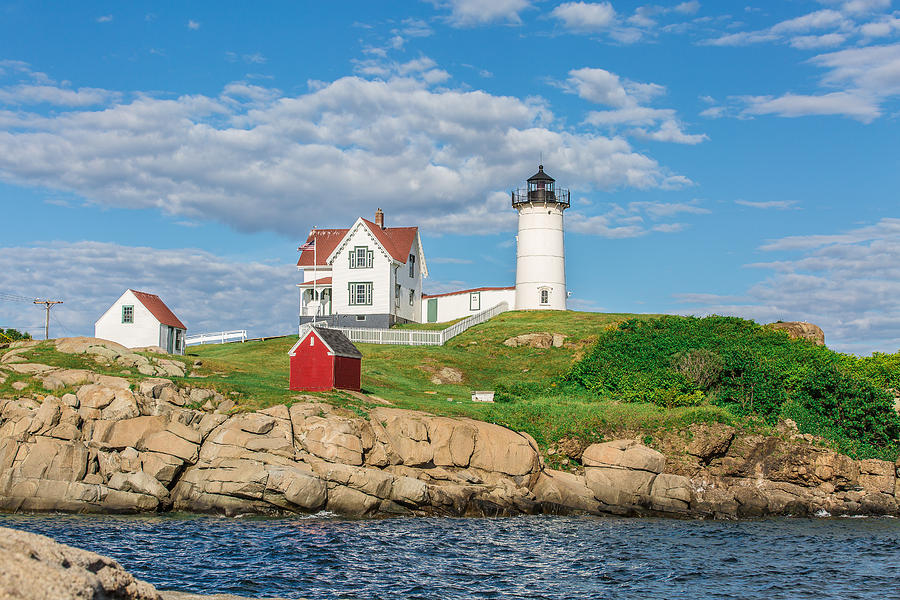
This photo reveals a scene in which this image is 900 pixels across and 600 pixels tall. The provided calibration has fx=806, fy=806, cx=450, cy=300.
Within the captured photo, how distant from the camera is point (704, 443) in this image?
3250 cm

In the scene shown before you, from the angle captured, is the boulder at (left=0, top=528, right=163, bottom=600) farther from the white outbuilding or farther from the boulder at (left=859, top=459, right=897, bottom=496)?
the white outbuilding

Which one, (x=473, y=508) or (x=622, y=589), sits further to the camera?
(x=473, y=508)

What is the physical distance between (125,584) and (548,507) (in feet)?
77.1

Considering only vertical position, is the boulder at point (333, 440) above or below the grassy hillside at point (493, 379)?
below

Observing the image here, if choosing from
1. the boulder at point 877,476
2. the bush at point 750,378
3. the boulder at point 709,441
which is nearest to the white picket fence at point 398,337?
the bush at point 750,378

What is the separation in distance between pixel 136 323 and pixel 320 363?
18.4 meters

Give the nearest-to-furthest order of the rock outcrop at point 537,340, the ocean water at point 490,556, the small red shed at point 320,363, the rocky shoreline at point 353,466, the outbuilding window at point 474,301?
1. the ocean water at point 490,556
2. the rocky shoreline at point 353,466
3. the small red shed at point 320,363
4. the rock outcrop at point 537,340
5. the outbuilding window at point 474,301

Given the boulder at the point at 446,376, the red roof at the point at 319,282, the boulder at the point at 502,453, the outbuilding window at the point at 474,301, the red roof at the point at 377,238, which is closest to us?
the boulder at the point at 502,453

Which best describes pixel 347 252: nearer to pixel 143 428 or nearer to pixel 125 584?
pixel 143 428

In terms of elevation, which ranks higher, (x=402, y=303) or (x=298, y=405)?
(x=402, y=303)

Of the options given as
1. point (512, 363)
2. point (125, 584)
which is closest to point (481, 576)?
point (125, 584)

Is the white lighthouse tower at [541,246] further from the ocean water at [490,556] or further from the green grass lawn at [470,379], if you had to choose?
the ocean water at [490,556]

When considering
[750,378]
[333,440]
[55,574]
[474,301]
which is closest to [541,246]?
[474,301]

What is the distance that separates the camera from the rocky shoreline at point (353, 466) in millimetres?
26734
